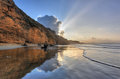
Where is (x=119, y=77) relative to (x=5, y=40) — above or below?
below

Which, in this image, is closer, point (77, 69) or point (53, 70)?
point (53, 70)

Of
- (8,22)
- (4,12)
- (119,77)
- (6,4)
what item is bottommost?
(119,77)

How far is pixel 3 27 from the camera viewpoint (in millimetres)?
22641

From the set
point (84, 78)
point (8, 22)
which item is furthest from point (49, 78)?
Answer: point (8, 22)

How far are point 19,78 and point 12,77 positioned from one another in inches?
16.0

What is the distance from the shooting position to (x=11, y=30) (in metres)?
26.0

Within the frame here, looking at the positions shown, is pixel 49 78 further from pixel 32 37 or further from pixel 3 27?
pixel 32 37

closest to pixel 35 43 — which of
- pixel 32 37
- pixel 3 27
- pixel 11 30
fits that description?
pixel 32 37

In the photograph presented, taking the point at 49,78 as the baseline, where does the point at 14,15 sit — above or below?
above

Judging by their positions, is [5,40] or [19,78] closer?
[19,78]

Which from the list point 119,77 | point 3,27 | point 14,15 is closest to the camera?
point 119,77

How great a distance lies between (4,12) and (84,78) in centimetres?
3109

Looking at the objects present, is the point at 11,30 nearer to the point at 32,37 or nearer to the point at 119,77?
the point at 32,37

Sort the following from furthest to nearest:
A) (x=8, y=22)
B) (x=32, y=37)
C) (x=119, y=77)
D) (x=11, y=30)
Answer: (x=32, y=37) < (x=11, y=30) < (x=8, y=22) < (x=119, y=77)
